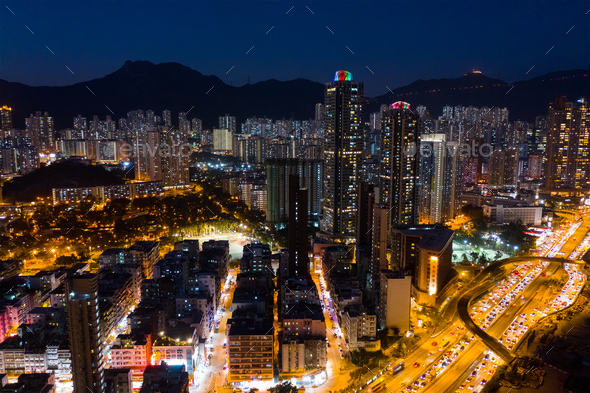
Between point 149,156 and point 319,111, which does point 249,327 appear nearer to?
point 149,156

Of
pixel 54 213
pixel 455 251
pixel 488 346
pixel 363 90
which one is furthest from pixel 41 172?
pixel 488 346

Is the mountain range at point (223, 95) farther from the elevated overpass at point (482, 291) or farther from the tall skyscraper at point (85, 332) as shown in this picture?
the tall skyscraper at point (85, 332)

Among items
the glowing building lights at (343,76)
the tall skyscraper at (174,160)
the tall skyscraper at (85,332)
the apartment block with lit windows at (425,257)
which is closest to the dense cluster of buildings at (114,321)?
the tall skyscraper at (85,332)

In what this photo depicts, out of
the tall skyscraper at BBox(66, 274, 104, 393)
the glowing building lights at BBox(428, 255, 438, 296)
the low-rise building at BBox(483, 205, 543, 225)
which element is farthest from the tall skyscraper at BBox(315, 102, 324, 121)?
the tall skyscraper at BBox(66, 274, 104, 393)

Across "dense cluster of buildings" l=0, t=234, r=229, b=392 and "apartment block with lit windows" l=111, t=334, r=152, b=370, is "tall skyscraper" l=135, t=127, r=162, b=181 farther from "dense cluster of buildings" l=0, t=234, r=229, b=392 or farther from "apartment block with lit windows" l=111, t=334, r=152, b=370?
"apartment block with lit windows" l=111, t=334, r=152, b=370

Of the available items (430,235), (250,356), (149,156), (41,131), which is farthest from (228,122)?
(250,356)
